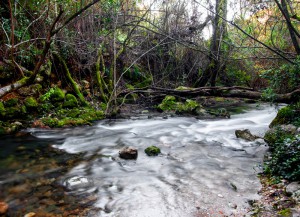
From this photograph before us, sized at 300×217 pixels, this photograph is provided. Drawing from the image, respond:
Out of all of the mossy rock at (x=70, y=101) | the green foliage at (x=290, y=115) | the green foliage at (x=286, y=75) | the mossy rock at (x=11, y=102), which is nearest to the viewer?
the green foliage at (x=286, y=75)

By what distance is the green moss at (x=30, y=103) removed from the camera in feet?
29.1

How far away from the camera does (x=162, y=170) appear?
512 centimetres

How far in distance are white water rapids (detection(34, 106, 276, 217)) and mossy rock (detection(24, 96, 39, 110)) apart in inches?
55.7

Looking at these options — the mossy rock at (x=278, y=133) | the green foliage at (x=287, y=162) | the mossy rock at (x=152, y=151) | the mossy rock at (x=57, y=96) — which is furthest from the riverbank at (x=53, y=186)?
the mossy rock at (x=57, y=96)

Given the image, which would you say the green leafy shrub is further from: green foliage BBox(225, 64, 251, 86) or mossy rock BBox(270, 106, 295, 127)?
green foliage BBox(225, 64, 251, 86)

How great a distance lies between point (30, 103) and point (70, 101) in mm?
1558

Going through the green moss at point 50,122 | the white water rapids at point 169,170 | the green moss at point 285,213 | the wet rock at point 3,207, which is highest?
the green moss at point 50,122

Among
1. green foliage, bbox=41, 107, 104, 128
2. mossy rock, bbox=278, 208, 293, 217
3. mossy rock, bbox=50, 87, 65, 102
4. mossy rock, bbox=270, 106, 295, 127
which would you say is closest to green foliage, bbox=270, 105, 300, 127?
mossy rock, bbox=270, 106, 295, 127

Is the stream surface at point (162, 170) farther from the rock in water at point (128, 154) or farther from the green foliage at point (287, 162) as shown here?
the green foliage at point (287, 162)

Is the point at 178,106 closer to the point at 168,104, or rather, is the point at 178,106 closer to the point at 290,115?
the point at 168,104

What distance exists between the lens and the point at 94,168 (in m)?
5.27

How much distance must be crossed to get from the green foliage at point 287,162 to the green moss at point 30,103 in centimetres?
733

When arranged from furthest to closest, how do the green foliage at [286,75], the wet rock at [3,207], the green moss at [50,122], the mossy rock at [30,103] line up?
the mossy rock at [30,103] < the green moss at [50,122] < the green foliage at [286,75] < the wet rock at [3,207]

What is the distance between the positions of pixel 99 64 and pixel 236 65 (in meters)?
8.91
